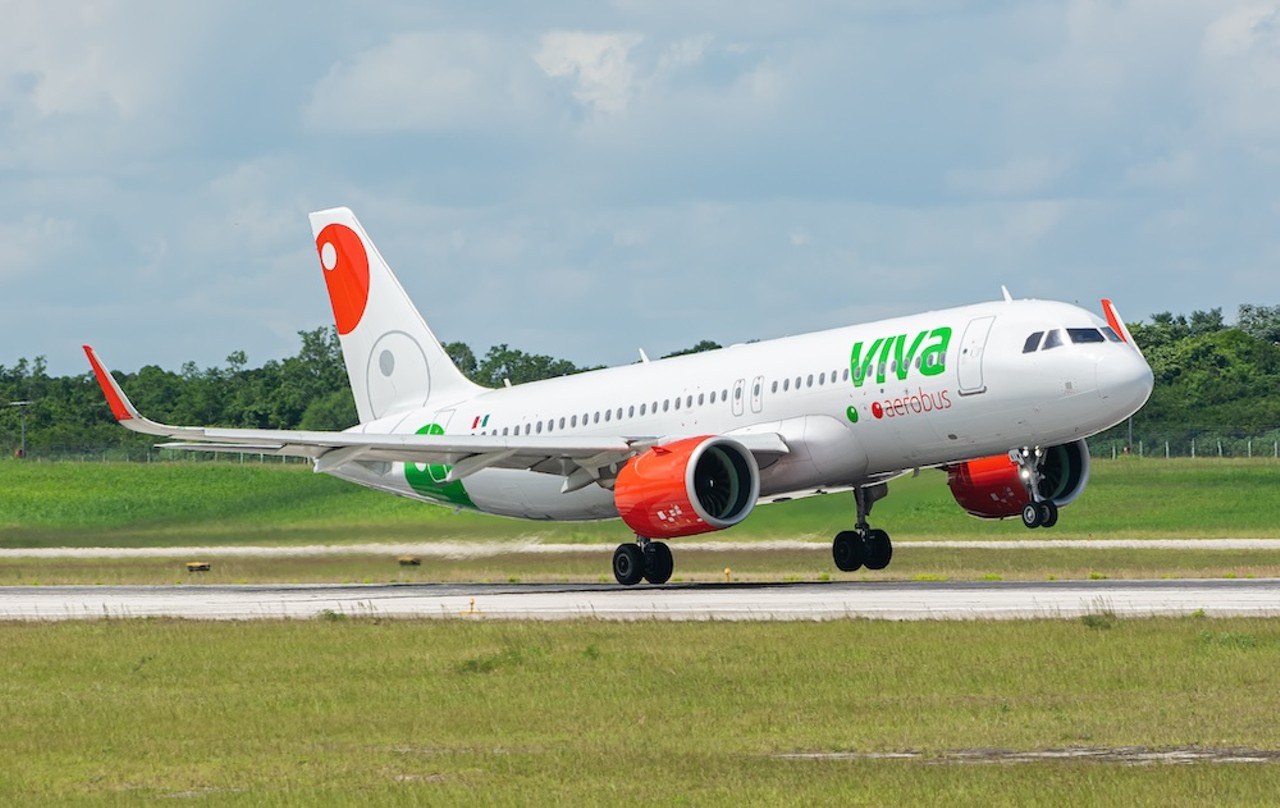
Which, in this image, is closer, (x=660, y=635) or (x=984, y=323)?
(x=660, y=635)

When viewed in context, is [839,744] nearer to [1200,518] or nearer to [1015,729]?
[1015,729]

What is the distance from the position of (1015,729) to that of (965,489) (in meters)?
25.7

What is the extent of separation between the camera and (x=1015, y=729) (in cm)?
1927

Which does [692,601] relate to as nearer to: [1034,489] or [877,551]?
[1034,489]

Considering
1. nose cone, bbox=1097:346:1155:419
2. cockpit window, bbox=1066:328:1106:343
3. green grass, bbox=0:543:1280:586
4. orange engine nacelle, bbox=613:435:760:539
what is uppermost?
cockpit window, bbox=1066:328:1106:343

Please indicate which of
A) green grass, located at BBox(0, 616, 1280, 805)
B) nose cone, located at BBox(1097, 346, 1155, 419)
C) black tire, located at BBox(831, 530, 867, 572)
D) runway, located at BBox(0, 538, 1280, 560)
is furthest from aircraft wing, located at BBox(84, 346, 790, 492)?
green grass, located at BBox(0, 616, 1280, 805)

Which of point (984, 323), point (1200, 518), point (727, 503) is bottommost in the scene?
point (1200, 518)

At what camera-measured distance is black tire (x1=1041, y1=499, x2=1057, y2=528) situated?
3847 centimetres

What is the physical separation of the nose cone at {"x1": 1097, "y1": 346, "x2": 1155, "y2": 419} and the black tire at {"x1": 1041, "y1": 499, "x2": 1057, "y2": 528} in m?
2.19

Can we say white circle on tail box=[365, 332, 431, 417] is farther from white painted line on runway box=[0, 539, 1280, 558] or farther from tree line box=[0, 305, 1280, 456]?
tree line box=[0, 305, 1280, 456]

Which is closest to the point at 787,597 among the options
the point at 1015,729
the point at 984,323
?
the point at 984,323

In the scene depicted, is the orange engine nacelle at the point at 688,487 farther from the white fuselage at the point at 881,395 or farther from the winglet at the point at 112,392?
the winglet at the point at 112,392

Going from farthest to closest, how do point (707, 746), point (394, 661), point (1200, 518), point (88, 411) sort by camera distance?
point (88, 411), point (1200, 518), point (394, 661), point (707, 746)

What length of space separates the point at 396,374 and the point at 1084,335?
21557mm
